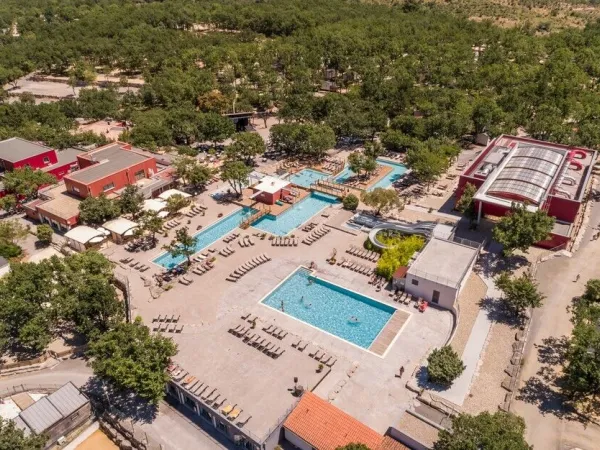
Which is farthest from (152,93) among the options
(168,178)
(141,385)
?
(141,385)

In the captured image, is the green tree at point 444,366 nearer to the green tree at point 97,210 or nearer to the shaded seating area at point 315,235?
the shaded seating area at point 315,235

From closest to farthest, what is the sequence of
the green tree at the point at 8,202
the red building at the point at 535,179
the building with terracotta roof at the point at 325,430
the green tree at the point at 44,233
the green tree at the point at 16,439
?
the green tree at the point at 16,439
the building with terracotta roof at the point at 325,430
the red building at the point at 535,179
the green tree at the point at 44,233
the green tree at the point at 8,202

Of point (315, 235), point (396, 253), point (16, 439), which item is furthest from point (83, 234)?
point (396, 253)

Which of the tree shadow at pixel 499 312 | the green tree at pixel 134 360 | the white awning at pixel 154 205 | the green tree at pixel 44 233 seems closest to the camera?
the green tree at pixel 134 360

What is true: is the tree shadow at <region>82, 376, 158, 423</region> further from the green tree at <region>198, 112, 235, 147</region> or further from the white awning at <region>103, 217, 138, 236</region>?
the green tree at <region>198, 112, 235, 147</region>

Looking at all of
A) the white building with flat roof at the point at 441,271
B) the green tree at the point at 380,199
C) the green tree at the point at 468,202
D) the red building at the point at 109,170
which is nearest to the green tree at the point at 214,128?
the red building at the point at 109,170

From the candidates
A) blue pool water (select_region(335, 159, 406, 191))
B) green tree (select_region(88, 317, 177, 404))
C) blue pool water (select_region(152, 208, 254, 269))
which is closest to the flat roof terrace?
blue pool water (select_region(152, 208, 254, 269))

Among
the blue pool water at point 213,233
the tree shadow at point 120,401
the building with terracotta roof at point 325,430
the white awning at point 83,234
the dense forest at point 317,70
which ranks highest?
the dense forest at point 317,70

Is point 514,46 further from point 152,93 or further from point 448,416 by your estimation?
point 448,416
